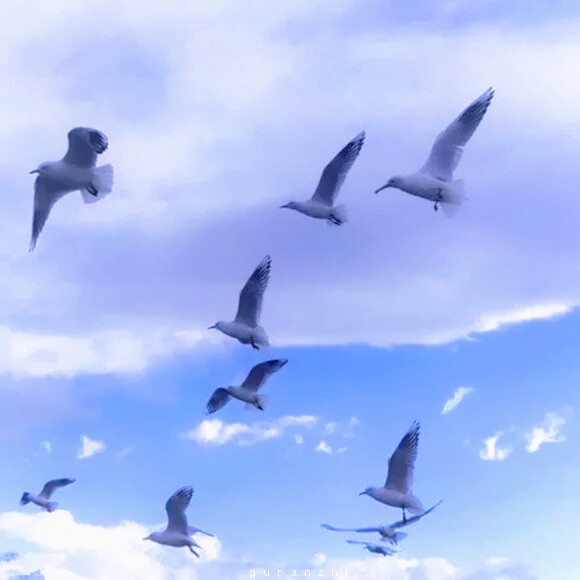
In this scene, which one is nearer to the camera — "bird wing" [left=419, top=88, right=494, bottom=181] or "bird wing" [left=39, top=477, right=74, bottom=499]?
"bird wing" [left=419, top=88, right=494, bottom=181]

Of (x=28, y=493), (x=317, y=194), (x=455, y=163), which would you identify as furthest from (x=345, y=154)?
(x=28, y=493)

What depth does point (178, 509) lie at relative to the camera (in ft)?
74.0

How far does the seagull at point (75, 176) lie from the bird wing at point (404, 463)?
6.06 metres

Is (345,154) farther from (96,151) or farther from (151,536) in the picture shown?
(151,536)

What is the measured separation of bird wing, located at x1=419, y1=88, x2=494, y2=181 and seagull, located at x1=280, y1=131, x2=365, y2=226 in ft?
7.43

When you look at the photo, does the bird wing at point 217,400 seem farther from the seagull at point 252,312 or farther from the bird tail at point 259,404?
the seagull at point 252,312

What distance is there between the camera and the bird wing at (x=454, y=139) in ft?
64.4

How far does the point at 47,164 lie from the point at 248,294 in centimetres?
459

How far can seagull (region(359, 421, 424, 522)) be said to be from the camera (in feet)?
65.3

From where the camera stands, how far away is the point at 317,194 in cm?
2238

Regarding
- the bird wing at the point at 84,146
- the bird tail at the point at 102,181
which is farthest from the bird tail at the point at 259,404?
the bird wing at the point at 84,146

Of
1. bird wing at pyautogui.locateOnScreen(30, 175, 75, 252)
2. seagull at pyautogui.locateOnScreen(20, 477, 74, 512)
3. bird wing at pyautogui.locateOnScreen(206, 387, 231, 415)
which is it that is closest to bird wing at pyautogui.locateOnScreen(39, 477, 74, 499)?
seagull at pyautogui.locateOnScreen(20, 477, 74, 512)

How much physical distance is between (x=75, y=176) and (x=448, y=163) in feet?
19.2

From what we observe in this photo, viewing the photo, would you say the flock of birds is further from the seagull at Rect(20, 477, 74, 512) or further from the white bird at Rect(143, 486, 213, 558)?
the seagull at Rect(20, 477, 74, 512)
